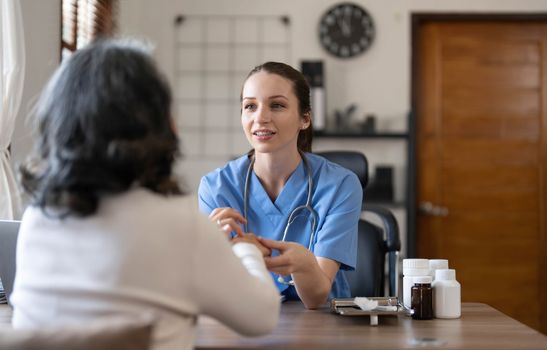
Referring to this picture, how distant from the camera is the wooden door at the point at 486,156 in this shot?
4652mm

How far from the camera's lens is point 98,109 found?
3.22 ft

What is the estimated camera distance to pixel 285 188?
75.9 inches

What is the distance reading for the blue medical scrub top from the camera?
1.84 meters

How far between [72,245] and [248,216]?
95cm

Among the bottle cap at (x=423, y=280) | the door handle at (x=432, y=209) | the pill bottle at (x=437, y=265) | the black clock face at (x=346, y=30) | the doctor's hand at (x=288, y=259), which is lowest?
the door handle at (x=432, y=209)

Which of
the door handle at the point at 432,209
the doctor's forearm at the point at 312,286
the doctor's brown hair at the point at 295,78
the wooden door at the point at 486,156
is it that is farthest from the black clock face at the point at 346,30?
the doctor's forearm at the point at 312,286

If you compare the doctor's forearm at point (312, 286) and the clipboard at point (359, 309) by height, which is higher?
the doctor's forearm at point (312, 286)

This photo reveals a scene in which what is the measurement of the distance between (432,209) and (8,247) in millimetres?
3425

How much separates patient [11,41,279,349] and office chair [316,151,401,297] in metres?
1.33

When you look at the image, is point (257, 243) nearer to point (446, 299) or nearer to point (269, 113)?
point (446, 299)

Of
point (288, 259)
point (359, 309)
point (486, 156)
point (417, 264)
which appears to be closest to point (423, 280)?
point (417, 264)

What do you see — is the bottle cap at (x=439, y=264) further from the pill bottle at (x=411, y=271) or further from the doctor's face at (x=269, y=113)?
the doctor's face at (x=269, y=113)

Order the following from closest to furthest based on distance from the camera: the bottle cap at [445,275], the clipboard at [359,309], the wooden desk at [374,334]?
1. the wooden desk at [374,334]
2. the clipboard at [359,309]
3. the bottle cap at [445,275]

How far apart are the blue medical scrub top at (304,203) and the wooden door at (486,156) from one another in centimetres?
280
